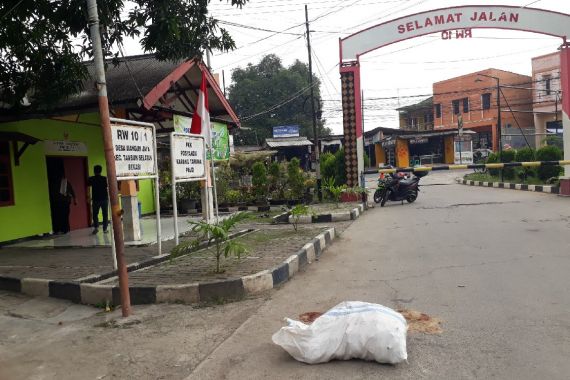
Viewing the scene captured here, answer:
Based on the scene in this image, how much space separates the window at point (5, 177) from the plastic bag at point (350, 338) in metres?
8.47

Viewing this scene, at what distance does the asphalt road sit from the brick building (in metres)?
33.9

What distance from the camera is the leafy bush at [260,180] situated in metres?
17.4

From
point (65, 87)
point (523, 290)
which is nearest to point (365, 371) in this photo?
point (523, 290)

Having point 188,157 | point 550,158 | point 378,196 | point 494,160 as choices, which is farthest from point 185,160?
point 494,160

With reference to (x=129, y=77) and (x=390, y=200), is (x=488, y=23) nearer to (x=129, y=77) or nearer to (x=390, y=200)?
(x=390, y=200)

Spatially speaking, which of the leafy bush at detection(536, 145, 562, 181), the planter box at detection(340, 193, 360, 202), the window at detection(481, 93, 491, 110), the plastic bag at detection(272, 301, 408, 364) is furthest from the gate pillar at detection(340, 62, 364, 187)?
the window at detection(481, 93, 491, 110)

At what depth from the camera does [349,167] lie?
1656 cm

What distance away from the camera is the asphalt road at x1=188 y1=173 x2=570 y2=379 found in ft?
11.2

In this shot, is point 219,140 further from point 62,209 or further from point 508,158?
point 508,158

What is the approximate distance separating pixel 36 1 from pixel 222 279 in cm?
457

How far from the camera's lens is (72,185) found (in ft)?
39.3

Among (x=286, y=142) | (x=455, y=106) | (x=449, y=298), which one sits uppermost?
(x=455, y=106)

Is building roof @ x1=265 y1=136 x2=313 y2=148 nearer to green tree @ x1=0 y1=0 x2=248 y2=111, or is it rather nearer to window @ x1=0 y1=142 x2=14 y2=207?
window @ x1=0 y1=142 x2=14 y2=207

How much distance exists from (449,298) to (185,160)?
4829mm
